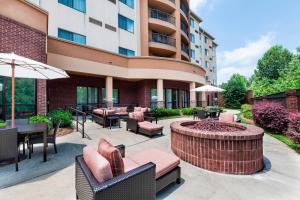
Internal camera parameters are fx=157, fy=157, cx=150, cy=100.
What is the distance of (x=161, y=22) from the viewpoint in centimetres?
1994

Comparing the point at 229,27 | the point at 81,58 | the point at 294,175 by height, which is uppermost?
the point at 229,27

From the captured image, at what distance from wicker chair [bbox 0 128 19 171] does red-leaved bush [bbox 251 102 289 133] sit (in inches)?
447

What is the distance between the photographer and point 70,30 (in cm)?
1427

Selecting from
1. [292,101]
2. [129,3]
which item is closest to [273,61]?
[129,3]

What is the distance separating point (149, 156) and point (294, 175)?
3.92 m

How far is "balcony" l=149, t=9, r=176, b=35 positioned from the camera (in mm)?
19837

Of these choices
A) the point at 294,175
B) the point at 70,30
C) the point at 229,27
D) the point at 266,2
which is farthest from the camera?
the point at 229,27

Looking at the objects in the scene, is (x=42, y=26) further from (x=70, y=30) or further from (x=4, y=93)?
(x=70, y=30)

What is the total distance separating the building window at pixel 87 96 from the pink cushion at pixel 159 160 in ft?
41.9

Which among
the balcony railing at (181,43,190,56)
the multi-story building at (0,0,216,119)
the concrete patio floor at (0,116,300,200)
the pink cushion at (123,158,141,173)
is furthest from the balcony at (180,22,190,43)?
the pink cushion at (123,158,141,173)

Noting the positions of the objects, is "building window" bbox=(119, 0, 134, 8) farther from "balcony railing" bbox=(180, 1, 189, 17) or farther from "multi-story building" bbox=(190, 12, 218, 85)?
"multi-story building" bbox=(190, 12, 218, 85)

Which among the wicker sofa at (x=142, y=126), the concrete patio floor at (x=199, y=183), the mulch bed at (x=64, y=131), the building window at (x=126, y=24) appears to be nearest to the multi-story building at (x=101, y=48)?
the building window at (x=126, y=24)

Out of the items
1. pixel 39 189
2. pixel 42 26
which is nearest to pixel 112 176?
pixel 39 189

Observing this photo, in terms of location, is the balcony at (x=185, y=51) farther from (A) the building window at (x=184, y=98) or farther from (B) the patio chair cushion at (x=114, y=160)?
(B) the patio chair cushion at (x=114, y=160)
